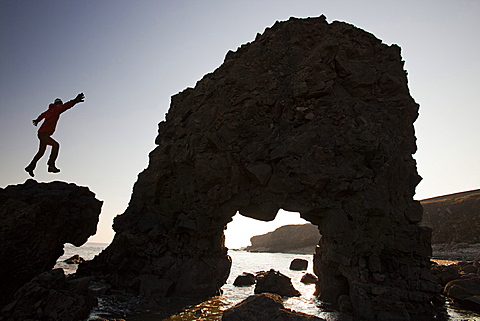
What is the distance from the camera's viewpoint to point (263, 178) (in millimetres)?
18188

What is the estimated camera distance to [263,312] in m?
9.96

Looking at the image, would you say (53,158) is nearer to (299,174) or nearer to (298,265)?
(299,174)

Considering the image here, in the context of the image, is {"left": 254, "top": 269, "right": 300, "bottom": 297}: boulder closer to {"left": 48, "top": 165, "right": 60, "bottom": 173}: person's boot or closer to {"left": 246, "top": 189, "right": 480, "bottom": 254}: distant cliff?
{"left": 48, "top": 165, "right": 60, "bottom": 173}: person's boot

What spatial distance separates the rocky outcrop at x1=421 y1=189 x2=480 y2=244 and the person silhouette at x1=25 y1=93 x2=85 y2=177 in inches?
2549

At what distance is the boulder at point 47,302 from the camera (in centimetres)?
1029

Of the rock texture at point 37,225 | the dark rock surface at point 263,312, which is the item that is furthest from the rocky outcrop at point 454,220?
the rock texture at point 37,225

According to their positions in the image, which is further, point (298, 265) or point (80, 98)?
point (298, 265)

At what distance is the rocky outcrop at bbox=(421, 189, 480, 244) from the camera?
53.7m

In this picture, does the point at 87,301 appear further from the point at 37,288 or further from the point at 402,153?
the point at 402,153

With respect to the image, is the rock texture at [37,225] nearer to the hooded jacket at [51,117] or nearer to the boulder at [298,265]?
the hooded jacket at [51,117]

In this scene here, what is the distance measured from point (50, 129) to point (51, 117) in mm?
503

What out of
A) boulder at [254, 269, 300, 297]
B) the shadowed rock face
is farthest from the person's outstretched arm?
boulder at [254, 269, 300, 297]

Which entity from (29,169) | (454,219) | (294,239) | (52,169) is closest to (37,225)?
(29,169)

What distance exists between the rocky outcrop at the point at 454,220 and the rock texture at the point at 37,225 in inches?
2476
